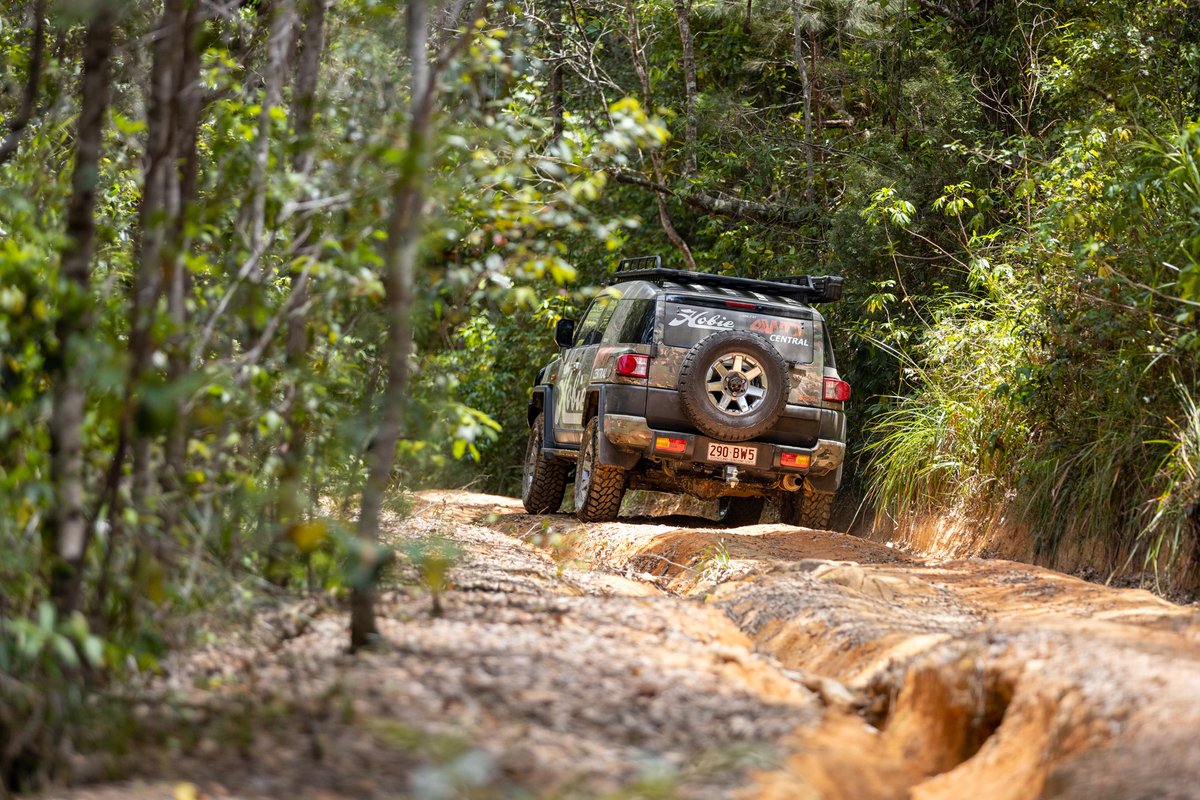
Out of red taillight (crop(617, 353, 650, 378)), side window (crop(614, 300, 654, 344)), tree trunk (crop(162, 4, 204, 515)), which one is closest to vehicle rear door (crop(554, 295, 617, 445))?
side window (crop(614, 300, 654, 344))

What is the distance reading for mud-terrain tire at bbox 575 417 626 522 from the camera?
1106cm

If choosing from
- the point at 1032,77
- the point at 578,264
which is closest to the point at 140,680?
the point at 1032,77

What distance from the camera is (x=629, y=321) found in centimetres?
1102

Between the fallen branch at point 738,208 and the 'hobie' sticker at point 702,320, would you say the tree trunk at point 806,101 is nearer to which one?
the fallen branch at point 738,208

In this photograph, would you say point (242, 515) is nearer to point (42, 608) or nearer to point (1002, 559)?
point (42, 608)

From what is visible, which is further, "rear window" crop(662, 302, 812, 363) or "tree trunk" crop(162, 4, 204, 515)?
"rear window" crop(662, 302, 812, 363)

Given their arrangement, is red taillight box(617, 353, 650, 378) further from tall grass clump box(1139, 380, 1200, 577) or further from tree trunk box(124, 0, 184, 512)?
tree trunk box(124, 0, 184, 512)

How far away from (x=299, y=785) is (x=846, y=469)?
11.9m

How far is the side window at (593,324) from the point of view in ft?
38.8

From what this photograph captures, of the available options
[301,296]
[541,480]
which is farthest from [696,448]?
[301,296]

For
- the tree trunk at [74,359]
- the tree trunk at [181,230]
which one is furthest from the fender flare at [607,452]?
the tree trunk at [74,359]

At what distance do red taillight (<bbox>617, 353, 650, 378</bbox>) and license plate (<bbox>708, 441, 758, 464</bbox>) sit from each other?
31.1 inches

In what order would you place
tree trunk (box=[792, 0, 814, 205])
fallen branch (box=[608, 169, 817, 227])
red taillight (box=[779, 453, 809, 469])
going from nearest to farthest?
1. red taillight (box=[779, 453, 809, 469])
2. tree trunk (box=[792, 0, 814, 205])
3. fallen branch (box=[608, 169, 817, 227])

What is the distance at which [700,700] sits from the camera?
4379 millimetres
